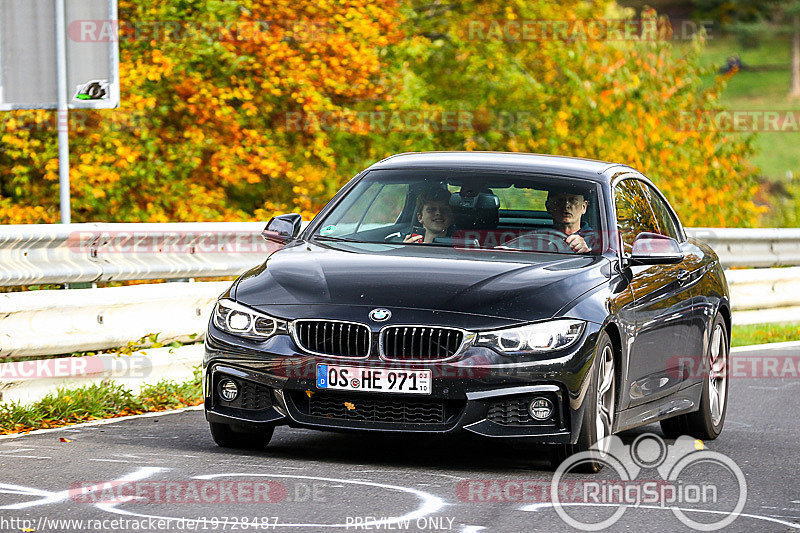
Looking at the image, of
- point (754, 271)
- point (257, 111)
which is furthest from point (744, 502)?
point (257, 111)

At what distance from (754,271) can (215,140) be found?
25.2 feet

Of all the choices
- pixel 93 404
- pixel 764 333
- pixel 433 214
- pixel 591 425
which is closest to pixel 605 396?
pixel 591 425

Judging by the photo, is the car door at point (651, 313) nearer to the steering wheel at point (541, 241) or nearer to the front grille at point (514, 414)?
the steering wheel at point (541, 241)

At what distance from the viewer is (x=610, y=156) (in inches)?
939

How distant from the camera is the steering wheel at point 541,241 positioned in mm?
8422

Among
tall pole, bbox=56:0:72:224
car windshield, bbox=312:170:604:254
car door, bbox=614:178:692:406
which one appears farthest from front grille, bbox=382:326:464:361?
tall pole, bbox=56:0:72:224

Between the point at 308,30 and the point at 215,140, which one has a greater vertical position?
the point at 308,30

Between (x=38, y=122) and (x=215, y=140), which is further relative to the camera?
(x=215, y=140)

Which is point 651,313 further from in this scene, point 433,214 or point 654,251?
point 433,214

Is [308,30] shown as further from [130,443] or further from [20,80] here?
[130,443]

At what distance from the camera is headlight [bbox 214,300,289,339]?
7555 mm

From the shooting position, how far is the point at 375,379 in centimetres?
735

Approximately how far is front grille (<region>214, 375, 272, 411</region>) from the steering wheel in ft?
5.12

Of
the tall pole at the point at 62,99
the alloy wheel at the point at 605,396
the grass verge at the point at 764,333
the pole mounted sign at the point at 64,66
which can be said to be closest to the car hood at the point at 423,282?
the alloy wheel at the point at 605,396
